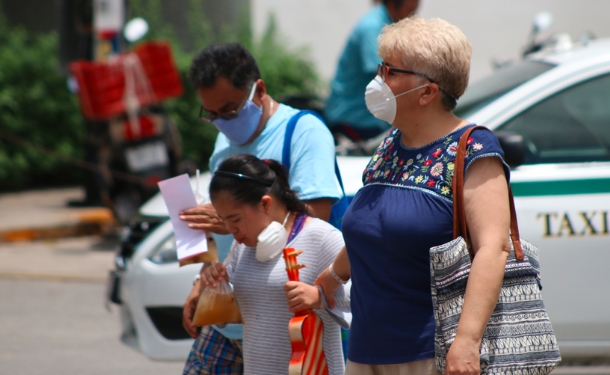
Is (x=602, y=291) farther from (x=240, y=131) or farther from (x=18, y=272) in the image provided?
(x=18, y=272)

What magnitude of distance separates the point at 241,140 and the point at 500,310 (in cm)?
127

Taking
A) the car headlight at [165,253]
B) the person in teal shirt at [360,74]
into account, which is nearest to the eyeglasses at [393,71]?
the car headlight at [165,253]

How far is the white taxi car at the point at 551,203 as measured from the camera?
12.7ft

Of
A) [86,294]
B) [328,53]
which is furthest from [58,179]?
[86,294]

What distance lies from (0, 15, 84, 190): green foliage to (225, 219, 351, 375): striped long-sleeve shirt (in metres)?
9.21

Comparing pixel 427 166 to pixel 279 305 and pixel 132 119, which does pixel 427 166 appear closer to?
pixel 279 305

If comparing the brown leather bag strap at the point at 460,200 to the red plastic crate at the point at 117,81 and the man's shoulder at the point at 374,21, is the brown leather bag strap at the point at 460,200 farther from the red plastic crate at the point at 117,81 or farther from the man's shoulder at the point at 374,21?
the red plastic crate at the point at 117,81

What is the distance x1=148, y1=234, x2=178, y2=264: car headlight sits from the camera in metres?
4.27

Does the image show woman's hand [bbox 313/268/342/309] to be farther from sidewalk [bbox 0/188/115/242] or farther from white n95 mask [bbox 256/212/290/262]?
sidewalk [bbox 0/188/115/242]

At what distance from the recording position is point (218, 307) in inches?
109

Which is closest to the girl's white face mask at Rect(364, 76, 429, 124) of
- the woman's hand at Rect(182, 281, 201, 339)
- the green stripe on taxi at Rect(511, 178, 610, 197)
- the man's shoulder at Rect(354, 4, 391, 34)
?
the woman's hand at Rect(182, 281, 201, 339)

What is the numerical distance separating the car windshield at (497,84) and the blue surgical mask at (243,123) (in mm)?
1655

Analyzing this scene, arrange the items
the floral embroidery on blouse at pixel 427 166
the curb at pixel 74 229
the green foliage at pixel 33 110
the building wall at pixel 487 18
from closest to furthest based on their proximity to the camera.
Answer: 1. the floral embroidery on blouse at pixel 427 166
2. the curb at pixel 74 229
3. the green foliage at pixel 33 110
4. the building wall at pixel 487 18

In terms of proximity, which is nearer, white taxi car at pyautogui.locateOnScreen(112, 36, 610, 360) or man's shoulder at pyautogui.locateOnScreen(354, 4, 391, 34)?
white taxi car at pyautogui.locateOnScreen(112, 36, 610, 360)
